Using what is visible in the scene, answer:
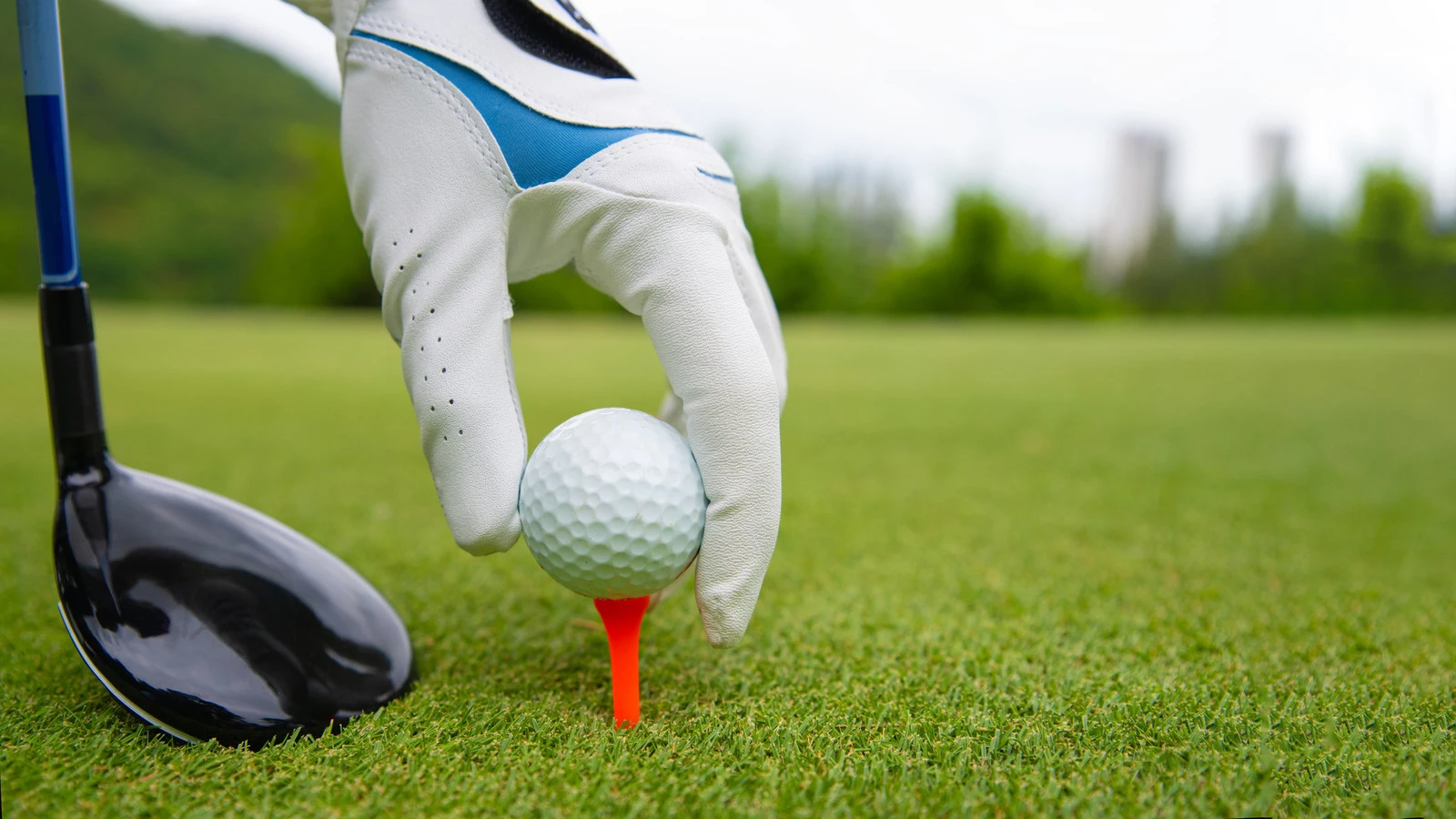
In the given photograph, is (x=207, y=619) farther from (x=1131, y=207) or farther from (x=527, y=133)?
(x=1131, y=207)

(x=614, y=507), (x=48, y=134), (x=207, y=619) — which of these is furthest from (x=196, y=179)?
(x=614, y=507)

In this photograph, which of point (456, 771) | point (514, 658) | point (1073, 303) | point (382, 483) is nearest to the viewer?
point (456, 771)

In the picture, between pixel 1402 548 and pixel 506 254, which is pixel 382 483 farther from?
pixel 1402 548

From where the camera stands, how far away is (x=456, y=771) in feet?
3.44

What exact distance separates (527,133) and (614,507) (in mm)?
509

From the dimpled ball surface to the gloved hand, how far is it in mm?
29

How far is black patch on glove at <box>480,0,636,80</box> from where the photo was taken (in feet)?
4.01

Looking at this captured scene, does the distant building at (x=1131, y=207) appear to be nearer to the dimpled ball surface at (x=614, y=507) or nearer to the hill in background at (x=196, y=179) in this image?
the hill in background at (x=196, y=179)

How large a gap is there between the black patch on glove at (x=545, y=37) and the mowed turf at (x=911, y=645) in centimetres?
90

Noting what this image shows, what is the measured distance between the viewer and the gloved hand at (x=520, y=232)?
3.66 feet

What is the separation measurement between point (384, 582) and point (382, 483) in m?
1.14

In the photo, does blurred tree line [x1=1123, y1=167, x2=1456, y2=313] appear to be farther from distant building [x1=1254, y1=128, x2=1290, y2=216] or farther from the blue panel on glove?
the blue panel on glove

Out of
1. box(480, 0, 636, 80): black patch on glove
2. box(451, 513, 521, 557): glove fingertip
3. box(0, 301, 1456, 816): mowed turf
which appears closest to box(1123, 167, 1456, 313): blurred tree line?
box(0, 301, 1456, 816): mowed turf

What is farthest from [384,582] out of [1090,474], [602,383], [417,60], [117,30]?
[117,30]
